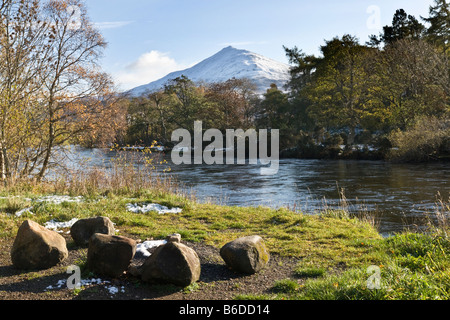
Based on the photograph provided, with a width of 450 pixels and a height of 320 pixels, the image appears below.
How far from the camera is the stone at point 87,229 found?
742 cm

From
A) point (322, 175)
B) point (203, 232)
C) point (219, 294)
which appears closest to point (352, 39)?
point (322, 175)

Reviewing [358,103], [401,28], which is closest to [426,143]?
[358,103]

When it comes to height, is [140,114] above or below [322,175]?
above

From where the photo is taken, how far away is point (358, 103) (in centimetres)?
4238

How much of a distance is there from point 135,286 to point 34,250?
79.0 inches

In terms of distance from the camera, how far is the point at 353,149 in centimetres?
3728

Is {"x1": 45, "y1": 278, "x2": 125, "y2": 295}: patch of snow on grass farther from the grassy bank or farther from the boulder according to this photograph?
the grassy bank

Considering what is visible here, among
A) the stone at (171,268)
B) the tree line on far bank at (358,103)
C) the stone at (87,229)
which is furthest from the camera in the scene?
the tree line on far bank at (358,103)

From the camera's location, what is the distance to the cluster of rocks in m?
5.61

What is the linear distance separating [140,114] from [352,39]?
3678 cm

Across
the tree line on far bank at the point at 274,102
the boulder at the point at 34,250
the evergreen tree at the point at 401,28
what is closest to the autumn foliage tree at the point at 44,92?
the tree line on far bank at the point at 274,102

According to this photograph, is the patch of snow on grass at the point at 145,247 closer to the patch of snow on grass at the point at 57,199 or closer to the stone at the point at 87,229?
the stone at the point at 87,229

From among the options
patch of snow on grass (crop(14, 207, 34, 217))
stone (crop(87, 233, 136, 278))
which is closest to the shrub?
patch of snow on grass (crop(14, 207, 34, 217))

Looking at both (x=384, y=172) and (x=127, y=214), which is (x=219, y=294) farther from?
(x=384, y=172)
